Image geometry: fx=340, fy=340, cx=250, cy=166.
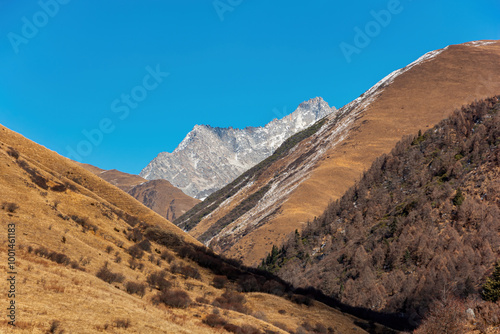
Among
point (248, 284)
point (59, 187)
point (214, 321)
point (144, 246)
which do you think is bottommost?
point (248, 284)

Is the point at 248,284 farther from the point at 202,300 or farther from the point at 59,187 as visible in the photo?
the point at 59,187

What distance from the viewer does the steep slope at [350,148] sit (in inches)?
5022

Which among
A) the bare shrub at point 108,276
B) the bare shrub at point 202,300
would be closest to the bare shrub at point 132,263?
the bare shrub at point 108,276

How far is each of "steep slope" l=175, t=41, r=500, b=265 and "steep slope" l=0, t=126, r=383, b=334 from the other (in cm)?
6722

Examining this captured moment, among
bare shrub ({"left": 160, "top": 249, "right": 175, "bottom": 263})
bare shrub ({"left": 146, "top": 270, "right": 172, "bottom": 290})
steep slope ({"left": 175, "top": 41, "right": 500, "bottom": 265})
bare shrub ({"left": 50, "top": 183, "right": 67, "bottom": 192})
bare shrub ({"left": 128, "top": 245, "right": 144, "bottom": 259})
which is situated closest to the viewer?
bare shrub ({"left": 146, "top": 270, "right": 172, "bottom": 290})

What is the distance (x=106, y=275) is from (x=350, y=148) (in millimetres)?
145488

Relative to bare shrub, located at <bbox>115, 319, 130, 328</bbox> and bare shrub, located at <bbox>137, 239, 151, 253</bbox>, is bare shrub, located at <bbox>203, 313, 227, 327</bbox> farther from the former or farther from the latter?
bare shrub, located at <bbox>137, 239, 151, 253</bbox>

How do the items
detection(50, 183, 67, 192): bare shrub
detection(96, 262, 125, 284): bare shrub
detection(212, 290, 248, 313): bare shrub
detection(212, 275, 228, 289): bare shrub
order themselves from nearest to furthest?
detection(96, 262, 125, 284): bare shrub < detection(212, 290, 248, 313): bare shrub < detection(50, 183, 67, 192): bare shrub < detection(212, 275, 228, 289): bare shrub

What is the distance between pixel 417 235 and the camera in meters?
69.4

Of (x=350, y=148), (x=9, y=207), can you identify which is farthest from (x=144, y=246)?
(x=350, y=148)

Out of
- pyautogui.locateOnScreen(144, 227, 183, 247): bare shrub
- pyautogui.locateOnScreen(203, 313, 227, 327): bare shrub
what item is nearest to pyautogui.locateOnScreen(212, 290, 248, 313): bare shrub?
pyautogui.locateOnScreen(203, 313, 227, 327): bare shrub

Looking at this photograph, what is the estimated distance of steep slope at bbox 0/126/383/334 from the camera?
680 inches

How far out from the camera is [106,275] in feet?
84.9

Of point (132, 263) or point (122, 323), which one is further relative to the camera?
point (132, 263)
